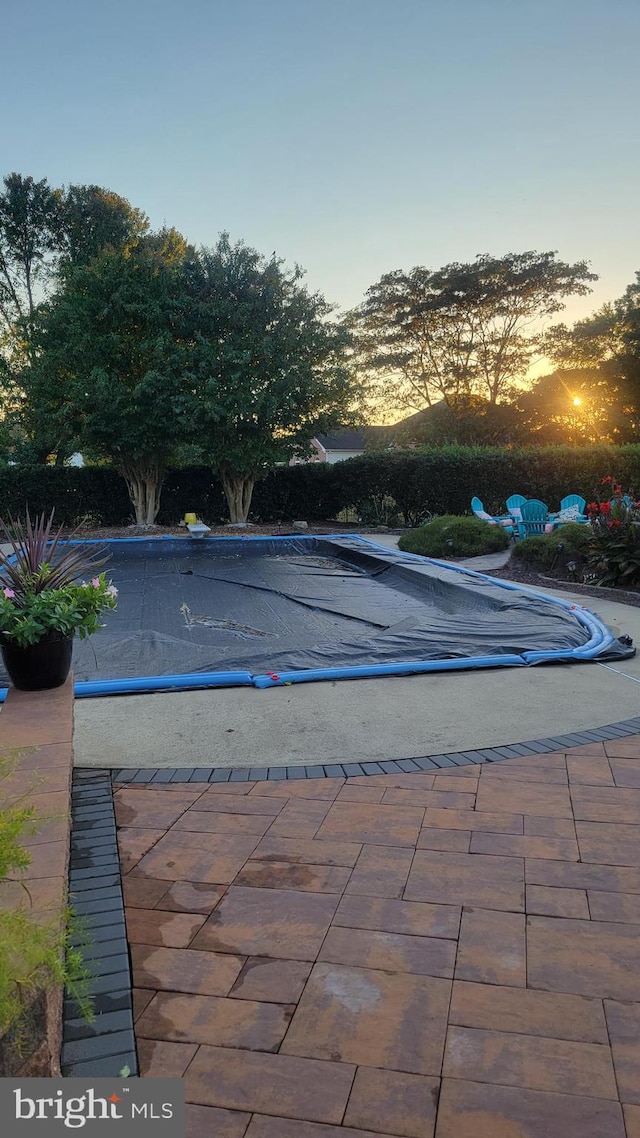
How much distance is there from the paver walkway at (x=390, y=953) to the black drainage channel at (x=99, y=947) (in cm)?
4

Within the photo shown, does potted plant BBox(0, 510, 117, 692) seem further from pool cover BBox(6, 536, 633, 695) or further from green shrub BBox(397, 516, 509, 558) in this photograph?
green shrub BBox(397, 516, 509, 558)

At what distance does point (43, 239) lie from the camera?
71.5ft

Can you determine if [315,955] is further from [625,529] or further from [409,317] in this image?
[409,317]

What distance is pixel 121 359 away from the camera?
1216 centimetres

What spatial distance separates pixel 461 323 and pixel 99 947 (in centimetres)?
2185

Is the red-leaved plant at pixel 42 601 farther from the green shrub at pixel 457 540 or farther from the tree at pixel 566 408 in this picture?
the tree at pixel 566 408

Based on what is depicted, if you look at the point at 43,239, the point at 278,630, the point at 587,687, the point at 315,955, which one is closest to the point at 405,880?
the point at 315,955

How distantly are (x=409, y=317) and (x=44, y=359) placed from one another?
41.6 feet

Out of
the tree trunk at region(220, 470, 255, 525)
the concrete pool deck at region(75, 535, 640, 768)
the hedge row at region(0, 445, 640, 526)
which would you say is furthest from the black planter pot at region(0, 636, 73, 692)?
the hedge row at region(0, 445, 640, 526)

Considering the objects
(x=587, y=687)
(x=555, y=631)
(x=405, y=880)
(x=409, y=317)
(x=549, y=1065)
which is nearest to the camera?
(x=549, y=1065)

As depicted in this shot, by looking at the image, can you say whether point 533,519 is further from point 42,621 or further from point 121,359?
point 42,621

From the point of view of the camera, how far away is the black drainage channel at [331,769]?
2461 millimetres

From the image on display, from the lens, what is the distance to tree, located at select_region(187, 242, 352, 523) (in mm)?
11688

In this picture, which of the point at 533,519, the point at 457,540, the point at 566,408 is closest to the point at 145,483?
the point at 457,540
